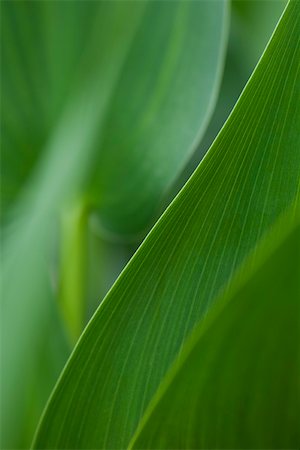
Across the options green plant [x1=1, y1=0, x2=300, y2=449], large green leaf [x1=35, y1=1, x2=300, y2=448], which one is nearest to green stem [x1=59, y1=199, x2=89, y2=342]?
green plant [x1=1, y1=0, x2=300, y2=449]

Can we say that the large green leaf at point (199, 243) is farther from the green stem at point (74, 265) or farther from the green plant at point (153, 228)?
the green stem at point (74, 265)

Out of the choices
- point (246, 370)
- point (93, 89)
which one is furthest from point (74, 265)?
point (246, 370)

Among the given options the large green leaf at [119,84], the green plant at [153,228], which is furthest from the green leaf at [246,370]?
the large green leaf at [119,84]

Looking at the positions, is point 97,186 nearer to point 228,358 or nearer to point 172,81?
point 172,81

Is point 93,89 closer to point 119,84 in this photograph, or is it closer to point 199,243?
point 119,84

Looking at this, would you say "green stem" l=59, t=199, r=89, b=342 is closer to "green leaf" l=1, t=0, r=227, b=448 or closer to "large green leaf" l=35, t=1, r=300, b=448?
"green leaf" l=1, t=0, r=227, b=448

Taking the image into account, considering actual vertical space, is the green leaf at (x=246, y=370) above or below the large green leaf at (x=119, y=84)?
below
